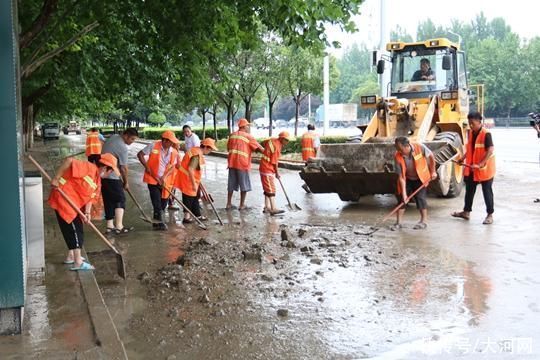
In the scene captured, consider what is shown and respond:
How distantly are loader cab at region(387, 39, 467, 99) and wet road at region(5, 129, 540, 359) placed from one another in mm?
3476

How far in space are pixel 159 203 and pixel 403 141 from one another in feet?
12.6

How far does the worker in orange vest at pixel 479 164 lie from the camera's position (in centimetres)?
894

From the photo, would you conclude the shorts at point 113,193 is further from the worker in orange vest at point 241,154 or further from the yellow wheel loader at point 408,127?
the yellow wheel loader at point 408,127

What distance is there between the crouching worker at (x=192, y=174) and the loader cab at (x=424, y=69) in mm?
4906

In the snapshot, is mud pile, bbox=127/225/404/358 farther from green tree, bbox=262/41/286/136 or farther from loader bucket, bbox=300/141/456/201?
green tree, bbox=262/41/286/136

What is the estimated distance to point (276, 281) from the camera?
233 inches

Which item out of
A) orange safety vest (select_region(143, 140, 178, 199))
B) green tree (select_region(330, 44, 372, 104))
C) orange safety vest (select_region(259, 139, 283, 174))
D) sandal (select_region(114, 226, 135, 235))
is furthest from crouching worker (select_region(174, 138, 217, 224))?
green tree (select_region(330, 44, 372, 104))

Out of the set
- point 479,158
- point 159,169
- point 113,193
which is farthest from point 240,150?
point 479,158

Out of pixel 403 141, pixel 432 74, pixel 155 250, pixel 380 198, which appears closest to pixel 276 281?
pixel 155 250

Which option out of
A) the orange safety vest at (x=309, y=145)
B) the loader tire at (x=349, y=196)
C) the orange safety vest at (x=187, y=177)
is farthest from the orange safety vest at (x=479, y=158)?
the orange safety vest at (x=309, y=145)

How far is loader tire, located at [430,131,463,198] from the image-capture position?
1073 cm

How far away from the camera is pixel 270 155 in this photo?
34.4ft

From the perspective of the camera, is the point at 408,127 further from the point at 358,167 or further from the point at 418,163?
the point at 418,163

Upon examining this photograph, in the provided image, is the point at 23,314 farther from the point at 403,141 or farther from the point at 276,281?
the point at 403,141
